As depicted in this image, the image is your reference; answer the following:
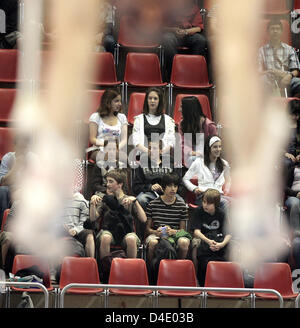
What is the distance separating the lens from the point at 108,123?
2.52 meters

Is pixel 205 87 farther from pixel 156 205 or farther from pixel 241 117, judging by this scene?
pixel 241 117

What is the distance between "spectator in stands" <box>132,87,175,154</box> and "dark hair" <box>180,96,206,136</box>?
0.15 ft

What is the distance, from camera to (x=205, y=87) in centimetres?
285

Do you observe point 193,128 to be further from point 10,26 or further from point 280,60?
point 10,26

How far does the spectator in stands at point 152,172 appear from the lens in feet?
7.87

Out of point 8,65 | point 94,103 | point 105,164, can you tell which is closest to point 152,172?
point 105,164

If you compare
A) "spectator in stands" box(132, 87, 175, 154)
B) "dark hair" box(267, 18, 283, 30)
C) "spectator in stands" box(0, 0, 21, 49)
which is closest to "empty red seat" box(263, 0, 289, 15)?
"dark hair" box(267, 18, 283, 30)

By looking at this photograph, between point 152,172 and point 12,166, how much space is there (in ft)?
1.68

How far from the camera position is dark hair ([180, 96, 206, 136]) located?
2.54m

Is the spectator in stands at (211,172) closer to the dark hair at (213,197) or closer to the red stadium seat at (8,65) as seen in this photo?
the dark hair at (213,197)

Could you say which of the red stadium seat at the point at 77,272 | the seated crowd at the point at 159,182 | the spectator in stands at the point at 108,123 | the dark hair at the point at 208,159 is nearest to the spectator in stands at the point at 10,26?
the seated crowd at the point at 159,182
